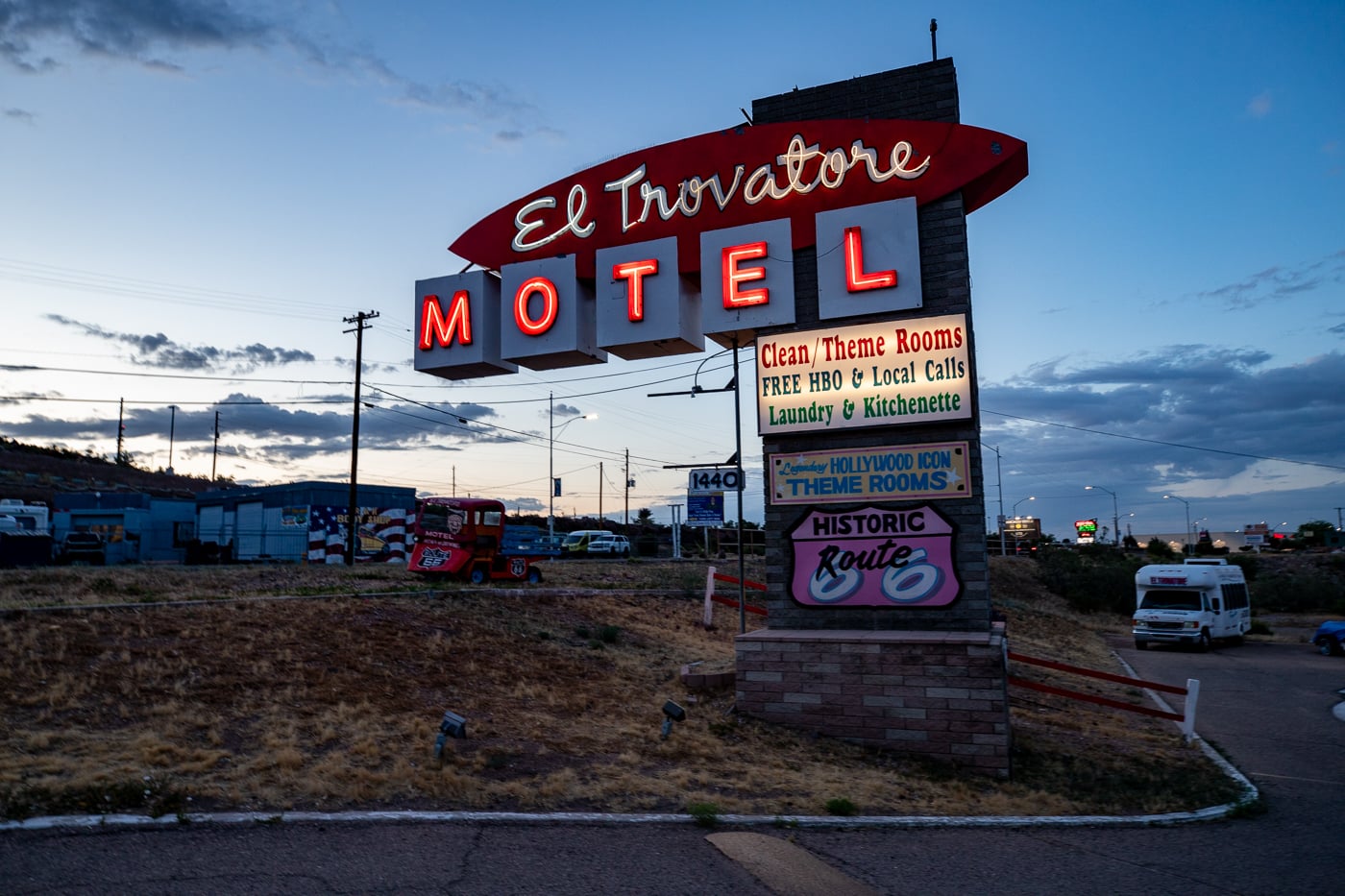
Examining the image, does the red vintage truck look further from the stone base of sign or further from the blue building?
the blue building

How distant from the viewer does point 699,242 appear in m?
13.7

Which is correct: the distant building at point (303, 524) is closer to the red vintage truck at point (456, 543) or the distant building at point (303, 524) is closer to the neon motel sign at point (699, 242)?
the red vintage truck at point (456, 543)

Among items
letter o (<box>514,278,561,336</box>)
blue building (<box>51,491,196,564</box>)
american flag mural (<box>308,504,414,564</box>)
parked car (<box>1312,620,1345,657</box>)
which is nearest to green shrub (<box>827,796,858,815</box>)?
letter o (<box>514,278,561,336</box>)

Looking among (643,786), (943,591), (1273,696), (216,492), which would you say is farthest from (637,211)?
(216,492)

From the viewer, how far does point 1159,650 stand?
31.5 metres

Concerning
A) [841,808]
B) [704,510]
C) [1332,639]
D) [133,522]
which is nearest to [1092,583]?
[1332,639]

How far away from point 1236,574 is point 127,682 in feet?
117

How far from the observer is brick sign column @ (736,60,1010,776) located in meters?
11.0

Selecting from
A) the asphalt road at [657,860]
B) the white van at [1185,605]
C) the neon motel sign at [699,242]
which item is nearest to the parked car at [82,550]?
the neon motel sign at [699,242]

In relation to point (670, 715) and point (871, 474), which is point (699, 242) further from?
point (670, 715)

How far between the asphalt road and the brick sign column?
291 cm

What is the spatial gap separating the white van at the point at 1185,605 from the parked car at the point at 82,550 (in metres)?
43.3

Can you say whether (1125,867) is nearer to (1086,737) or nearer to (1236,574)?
(1086,737)

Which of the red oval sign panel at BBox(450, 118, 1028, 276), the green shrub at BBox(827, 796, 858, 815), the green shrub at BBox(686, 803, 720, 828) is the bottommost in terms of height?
the green shrub at BBox(827, 796, 858, 815)
